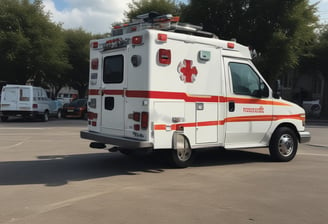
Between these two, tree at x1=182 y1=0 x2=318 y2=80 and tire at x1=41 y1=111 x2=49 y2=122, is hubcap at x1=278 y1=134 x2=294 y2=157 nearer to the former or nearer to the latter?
tire at x1=41 y1=111 x2=49 y2=122

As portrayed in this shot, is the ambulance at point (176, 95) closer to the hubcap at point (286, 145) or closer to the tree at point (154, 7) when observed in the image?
the hubcap at point (286, 145)

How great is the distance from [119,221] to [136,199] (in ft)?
3.47

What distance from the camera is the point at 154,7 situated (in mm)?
32562

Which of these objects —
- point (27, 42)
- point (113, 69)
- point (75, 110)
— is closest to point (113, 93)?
point (113, 69)

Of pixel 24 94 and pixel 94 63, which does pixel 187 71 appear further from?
pixel 24 94

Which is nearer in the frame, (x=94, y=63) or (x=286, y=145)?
(x=94, y=63)

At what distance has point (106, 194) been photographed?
6480 mm

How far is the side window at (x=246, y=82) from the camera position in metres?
9.04

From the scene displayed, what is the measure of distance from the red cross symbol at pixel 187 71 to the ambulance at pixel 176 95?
0.02 metres

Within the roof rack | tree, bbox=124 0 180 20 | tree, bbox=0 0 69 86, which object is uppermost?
tree, bbox=124 0 180 20

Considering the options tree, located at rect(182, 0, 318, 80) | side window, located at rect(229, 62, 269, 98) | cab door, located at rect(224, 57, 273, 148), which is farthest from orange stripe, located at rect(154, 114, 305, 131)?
tree, located at rect(182, 0, 318, 80)

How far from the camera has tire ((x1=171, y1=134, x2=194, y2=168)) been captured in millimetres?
8199

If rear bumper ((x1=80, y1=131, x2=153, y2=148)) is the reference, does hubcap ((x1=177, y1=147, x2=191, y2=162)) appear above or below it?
below

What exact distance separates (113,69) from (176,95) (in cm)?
153
